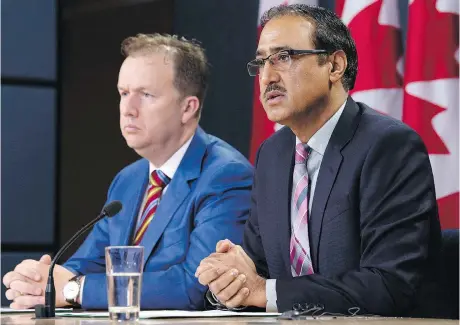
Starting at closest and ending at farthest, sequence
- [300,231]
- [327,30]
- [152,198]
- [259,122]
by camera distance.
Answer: [300,231] → [327,30] → [152,198] → [259,122]

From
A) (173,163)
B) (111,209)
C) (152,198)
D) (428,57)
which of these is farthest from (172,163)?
(111,209)

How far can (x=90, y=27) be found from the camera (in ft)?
13.5

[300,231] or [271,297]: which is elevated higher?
[300,231]

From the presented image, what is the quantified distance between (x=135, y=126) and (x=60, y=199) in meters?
0.79

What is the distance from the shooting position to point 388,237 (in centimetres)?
233

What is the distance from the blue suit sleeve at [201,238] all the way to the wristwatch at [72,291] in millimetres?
43

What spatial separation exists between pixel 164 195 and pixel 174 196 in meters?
0.05

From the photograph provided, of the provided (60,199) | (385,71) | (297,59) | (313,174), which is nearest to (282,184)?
(313,174)

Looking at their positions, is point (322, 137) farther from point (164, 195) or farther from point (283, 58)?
point (164, 195)

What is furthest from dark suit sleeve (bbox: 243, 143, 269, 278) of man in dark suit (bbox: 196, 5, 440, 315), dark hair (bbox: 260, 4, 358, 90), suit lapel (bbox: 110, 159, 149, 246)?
suit lapel (bbox: 110, 159, 149, 246)

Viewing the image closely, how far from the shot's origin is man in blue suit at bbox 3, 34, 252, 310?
294cm

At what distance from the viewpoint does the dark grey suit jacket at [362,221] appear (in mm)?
2273

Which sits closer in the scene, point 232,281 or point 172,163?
point 232,281

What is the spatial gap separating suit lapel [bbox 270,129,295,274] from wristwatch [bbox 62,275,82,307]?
2.52ft
